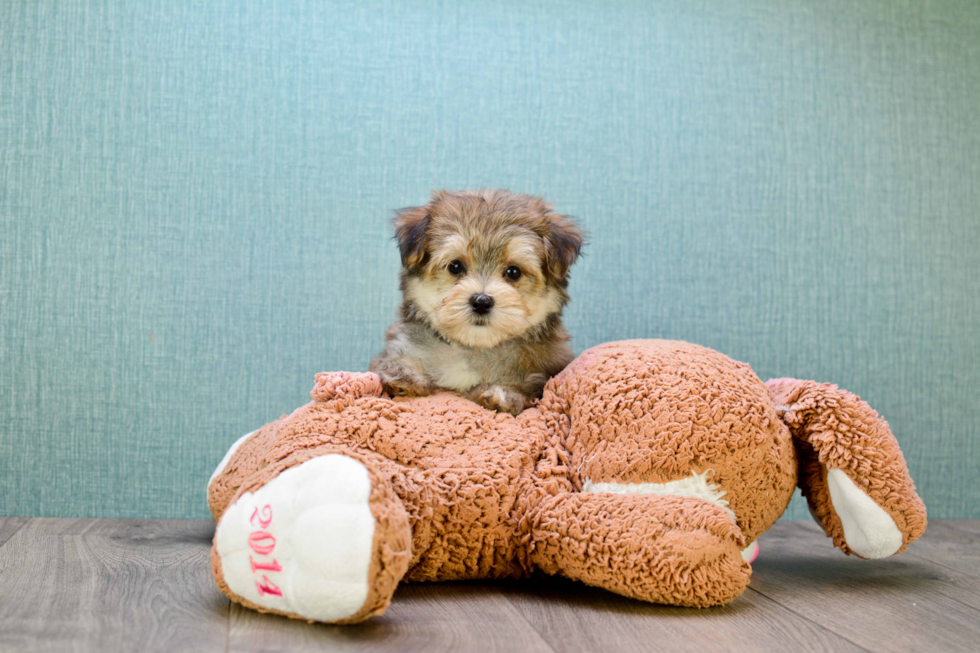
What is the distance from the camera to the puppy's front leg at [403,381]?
90.3 inches

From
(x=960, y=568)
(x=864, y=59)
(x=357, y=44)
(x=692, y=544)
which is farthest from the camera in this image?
(x=864, y=59)

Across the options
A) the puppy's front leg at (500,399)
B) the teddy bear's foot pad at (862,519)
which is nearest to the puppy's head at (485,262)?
the puppy's front leg at (500,399)

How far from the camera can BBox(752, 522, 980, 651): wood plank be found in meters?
1.78

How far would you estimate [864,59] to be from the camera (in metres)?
3.43

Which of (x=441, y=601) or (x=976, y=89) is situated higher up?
(x=976, y=89)

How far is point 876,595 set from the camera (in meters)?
2.12

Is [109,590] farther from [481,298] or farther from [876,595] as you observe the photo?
[876,595]

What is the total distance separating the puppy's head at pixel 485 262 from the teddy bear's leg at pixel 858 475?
819mm

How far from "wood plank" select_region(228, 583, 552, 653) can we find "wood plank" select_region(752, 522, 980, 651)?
0.75m

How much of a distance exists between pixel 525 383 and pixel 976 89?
264 centimetres

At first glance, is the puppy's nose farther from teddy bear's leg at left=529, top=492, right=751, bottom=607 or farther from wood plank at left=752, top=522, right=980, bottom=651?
wood plank at left=752, top=522, right=980, bottom=651

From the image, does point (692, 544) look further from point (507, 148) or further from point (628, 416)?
point (507, 148)

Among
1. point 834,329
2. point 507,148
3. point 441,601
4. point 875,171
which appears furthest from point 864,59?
point 441,601

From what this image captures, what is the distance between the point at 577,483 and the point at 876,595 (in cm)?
89
